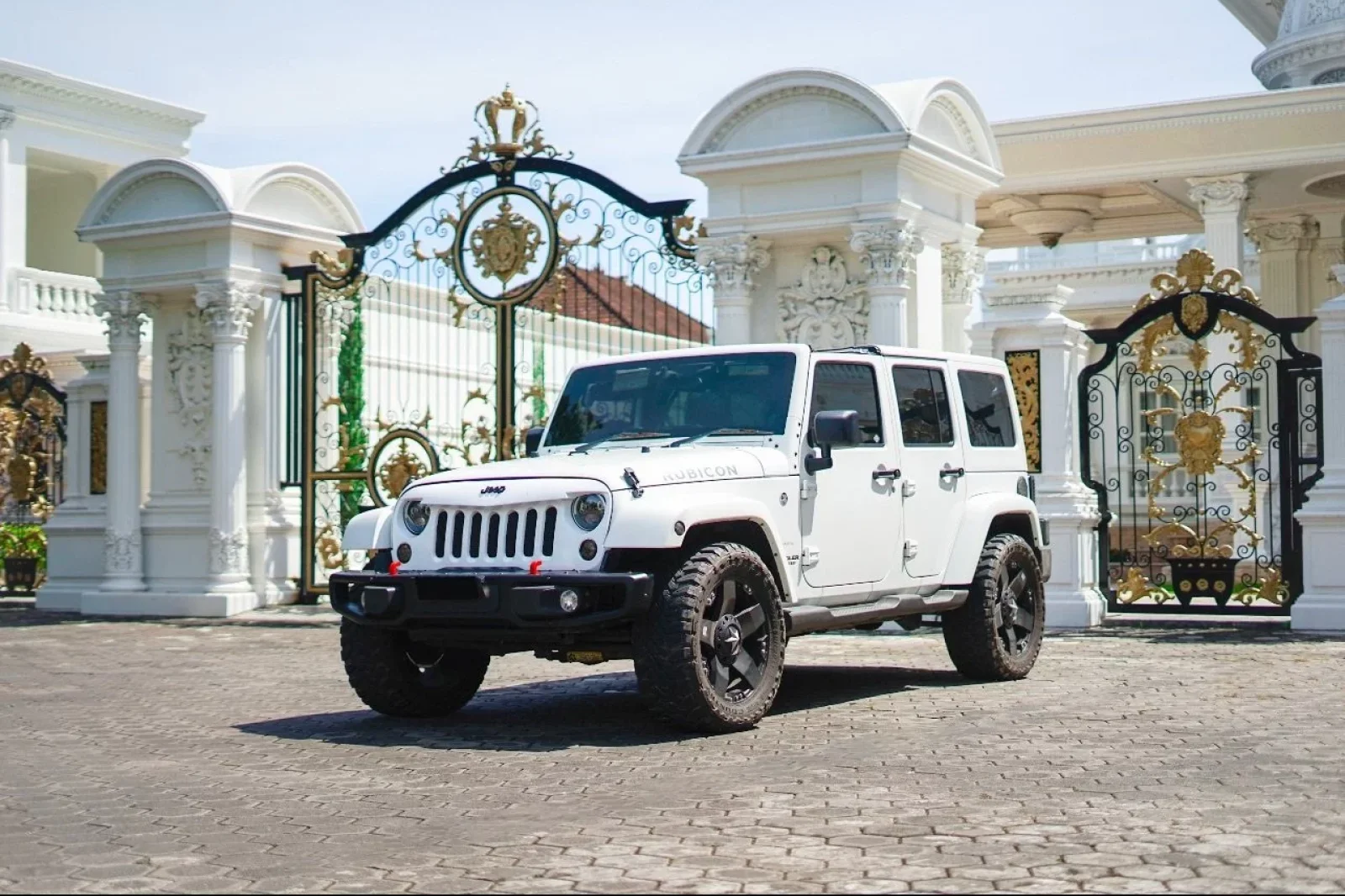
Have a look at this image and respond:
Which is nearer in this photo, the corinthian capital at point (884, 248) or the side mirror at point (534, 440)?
the side mirror at point (534, 440)

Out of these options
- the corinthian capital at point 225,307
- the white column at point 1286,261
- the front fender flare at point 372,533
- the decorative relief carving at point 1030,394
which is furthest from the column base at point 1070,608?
the white column at point 1286,261

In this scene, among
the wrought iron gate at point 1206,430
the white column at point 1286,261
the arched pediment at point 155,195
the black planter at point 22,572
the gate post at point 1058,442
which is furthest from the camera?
the white column at point 1286,261

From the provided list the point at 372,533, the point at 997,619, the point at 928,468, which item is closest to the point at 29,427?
the point at 372,533

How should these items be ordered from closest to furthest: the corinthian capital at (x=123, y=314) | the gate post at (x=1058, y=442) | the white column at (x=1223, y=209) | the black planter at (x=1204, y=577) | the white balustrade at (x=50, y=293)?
the gate post at (x=1058, y=442) → the black planter at (x=1204, y=577) → the corinthian capital at (x=123, y=314) → the white column at (x=1223, y=209) → the white balustrade at (x=50, y=293)

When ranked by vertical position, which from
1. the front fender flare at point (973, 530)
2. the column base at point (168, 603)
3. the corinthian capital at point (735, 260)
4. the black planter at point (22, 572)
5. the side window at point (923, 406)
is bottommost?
the column base at point (168, 603)

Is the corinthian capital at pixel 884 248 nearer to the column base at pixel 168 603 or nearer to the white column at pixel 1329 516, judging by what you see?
the white column at pixel 1329 516

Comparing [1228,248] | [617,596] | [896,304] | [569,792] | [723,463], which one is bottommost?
[569,792]

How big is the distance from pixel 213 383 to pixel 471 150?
3.63 meters

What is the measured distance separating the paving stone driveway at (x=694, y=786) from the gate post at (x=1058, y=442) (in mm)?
2920

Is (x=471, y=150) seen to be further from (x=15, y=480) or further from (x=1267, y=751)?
(x=1267, y=751)

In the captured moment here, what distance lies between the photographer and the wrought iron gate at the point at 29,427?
70.5 feet

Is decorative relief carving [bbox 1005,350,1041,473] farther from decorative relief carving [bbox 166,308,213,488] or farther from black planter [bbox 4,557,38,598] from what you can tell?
black planter [bbox 4,557,38,598]

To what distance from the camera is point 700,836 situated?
6.37 m

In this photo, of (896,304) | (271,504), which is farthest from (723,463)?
(271,504)
